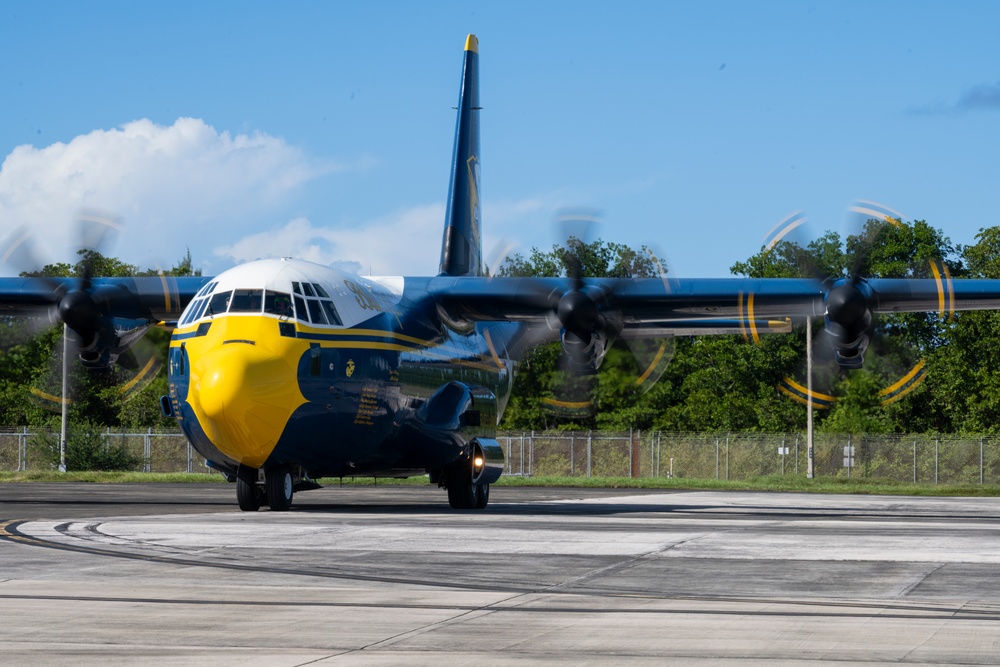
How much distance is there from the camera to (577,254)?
27.8 meters

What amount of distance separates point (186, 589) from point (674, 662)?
5302 mm

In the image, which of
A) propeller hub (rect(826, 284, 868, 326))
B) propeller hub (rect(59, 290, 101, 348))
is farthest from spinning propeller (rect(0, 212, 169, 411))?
propeller hub (rect(826, 284, 868, 326))

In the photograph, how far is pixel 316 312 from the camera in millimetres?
23156

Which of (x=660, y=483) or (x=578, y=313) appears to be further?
(x=660, y=483)

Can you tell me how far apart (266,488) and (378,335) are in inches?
137

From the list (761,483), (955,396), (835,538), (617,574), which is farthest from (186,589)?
(955,396)

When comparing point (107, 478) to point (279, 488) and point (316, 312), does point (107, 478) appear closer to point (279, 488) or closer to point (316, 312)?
point (279, 488)

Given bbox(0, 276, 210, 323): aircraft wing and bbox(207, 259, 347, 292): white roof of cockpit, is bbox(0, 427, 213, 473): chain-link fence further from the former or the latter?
bbox(207, 259, 347, 292): white roof of cockpit

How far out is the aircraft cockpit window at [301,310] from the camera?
2280 cm

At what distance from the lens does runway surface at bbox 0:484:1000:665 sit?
28.3 feet

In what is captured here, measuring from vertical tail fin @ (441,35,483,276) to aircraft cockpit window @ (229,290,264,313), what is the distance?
10785mm

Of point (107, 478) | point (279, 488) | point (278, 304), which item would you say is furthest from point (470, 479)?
point (107, 478)

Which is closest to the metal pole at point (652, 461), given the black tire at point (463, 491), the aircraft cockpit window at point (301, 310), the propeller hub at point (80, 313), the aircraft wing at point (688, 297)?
the aircraft wing at point (688, 297)

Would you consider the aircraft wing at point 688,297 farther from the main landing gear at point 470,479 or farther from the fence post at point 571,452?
the fence post at point 571,452
